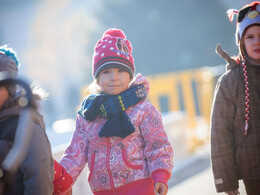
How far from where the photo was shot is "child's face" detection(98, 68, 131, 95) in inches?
118

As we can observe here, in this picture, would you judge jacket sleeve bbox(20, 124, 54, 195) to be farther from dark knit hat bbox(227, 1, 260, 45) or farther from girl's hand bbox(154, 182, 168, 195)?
dark knit hat bbox(227, 1, 260, 45)

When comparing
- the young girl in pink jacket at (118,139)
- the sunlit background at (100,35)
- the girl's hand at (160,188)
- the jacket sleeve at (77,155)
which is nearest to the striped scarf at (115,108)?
the young girl in pink jacket at (118,139)

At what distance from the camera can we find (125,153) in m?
2.78

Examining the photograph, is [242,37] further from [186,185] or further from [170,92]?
[170,92]

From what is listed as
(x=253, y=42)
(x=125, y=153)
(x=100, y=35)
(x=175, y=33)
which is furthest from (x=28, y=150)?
(x=100, y=35)

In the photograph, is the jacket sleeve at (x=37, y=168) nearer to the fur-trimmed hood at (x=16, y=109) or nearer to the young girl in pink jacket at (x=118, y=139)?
the fur-trimmed hood at (x=16, y=109)

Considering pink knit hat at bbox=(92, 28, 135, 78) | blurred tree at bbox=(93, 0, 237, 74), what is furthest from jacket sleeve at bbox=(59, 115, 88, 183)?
blurred tree at bbox=(93, 0, 237, 74)

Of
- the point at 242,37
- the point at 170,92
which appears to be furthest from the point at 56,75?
the point at 242,37

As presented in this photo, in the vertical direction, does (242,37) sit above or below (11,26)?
below

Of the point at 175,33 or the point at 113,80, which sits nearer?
the point at 113,80

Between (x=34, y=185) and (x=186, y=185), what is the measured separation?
14.5ft

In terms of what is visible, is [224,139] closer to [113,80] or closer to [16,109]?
[113,80]

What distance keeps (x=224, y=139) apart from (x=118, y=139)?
2.37 feet

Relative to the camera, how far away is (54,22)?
27.5 meters
